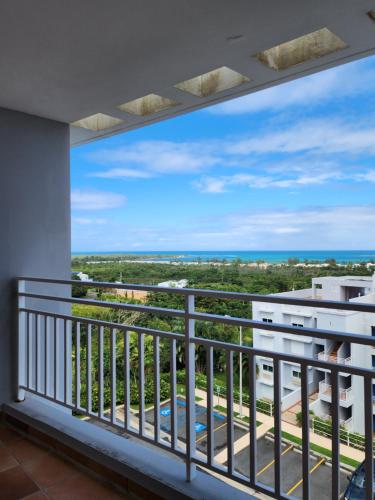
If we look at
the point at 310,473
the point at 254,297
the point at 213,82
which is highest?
the point at 213,82

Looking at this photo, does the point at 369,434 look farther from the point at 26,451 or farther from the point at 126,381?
the point at 26,451

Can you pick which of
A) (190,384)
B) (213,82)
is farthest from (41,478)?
(213,82)

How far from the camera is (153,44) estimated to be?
1.99m

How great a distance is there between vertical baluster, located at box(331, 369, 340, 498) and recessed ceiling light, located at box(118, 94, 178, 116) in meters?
2.37

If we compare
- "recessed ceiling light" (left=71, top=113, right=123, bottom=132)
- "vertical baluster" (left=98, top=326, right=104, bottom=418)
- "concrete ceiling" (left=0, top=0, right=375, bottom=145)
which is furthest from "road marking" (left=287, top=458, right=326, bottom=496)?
"recessed ceiling light" (left=71, top=113, right=123, bottom=132)

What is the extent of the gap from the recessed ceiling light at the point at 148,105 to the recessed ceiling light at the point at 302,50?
927 millimetres

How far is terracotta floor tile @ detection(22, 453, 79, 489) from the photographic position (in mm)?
2057

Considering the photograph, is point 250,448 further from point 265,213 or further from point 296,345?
point 265,213

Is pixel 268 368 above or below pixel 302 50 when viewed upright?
below

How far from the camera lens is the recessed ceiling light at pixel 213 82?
8.38 feet

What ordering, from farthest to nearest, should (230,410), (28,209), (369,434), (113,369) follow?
1. (28,209)
2. (113,369)
3. (230,410)
4. (369,434)

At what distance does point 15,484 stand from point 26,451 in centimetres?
38

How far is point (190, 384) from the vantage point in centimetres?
181

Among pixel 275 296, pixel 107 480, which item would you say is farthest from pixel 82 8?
pixel 107 480
